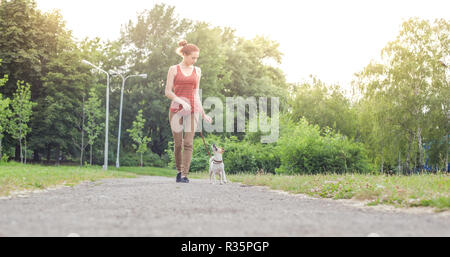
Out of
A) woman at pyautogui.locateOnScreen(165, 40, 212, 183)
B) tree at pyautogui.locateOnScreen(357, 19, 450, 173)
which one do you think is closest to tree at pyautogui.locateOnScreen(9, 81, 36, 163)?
tree at pyautogui.locateOnScreen(357, 19, 450, 173)

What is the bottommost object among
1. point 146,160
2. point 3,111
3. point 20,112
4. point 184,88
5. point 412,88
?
point 146,160

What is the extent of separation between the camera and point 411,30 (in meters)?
29.9

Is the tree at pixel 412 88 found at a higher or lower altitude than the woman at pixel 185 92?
higher

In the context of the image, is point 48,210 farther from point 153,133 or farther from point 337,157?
point 153,133

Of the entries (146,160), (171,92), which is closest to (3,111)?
(146,160)

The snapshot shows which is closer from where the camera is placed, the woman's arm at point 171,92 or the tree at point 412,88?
the woman's arm at point 171,92

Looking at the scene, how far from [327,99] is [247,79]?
12.6 meters

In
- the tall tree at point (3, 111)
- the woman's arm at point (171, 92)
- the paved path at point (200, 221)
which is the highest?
the tall tree at point (3, 111)

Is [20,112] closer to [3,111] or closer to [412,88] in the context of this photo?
[3,111]

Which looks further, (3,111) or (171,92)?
(3,111)

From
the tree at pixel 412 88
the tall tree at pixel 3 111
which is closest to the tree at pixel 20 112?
the tall tree at pixel 3 111

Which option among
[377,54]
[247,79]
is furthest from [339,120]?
[247,79]

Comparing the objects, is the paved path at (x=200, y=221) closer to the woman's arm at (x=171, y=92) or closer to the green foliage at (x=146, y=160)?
the woman's arm at (x=171, y=92)

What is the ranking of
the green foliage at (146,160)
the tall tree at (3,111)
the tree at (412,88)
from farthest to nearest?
the green foliage at (146,160), the tree at (412,88), the tall tree at (3,111)
